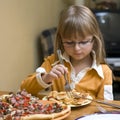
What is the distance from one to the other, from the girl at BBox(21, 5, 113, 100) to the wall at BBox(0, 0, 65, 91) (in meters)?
0.83

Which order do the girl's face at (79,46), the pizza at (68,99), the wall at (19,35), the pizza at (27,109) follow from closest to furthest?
the pizza at (27,109) → the pizza at (68,99) → the girl's face at (79,46) → the wall at (19,35)

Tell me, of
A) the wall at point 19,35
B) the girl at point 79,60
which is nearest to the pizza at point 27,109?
the girl at point 79,60

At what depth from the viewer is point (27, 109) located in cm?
90

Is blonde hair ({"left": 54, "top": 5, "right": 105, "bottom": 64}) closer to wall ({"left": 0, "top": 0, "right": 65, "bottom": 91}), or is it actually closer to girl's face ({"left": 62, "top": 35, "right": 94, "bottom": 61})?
girl's face ({"left": 62, "top": 35, "right": 94, "bottom": 61})

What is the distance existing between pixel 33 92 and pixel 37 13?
1.64 m

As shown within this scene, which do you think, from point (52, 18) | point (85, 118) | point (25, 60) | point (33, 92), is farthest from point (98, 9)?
point (85, 118)

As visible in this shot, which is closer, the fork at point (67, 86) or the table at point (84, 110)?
the table at point (84, 110)

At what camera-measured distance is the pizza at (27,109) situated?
0.86 m

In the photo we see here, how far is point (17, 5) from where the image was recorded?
232 centimetres

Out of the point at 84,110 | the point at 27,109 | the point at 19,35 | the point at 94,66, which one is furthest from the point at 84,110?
the point at 19,35

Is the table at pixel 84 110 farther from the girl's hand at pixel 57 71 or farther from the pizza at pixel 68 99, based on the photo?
the girl's hand at pixel 57 71

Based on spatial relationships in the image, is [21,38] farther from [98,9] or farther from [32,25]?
[98,9]

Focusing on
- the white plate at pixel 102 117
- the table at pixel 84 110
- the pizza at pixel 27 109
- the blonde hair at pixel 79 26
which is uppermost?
the blonde hair at pixel 79 26

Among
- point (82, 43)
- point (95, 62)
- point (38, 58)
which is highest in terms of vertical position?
point (82, 43)
